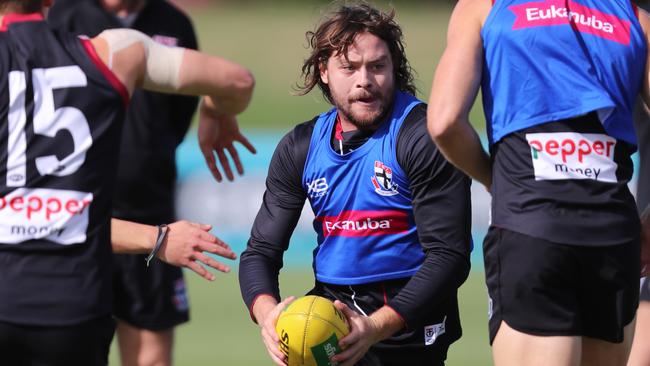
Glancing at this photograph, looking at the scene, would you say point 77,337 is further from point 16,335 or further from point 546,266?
point 546,266

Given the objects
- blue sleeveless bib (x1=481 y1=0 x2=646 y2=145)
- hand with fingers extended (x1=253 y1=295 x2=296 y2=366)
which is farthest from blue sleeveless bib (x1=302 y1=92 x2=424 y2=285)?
blue sleeveless bib (x1=481 y1=0 x2=646 y2=145)

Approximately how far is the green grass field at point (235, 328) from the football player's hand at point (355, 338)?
12.1 feet

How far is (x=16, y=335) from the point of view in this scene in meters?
3.89

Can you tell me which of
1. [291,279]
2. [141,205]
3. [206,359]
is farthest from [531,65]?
[291,279]

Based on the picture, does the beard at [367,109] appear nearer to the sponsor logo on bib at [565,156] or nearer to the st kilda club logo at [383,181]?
the st kilda club logo at [383,181]

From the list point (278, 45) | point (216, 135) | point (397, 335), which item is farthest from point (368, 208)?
point (278, 45)

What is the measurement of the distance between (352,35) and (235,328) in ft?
15.1

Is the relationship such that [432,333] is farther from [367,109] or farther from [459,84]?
[459,84]

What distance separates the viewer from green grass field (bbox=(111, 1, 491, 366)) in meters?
8.46

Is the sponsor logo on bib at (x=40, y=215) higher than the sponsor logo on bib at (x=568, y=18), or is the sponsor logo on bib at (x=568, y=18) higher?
the sponsor logo on bib at (x=568, y=18)

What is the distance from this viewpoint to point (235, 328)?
909cm

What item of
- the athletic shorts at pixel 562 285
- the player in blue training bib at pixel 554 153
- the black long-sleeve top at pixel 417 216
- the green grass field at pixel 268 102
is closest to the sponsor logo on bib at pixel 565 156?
the player in blue training bib at pixel 554 153

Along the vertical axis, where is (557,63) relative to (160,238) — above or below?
above

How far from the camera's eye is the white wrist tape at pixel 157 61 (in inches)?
164
